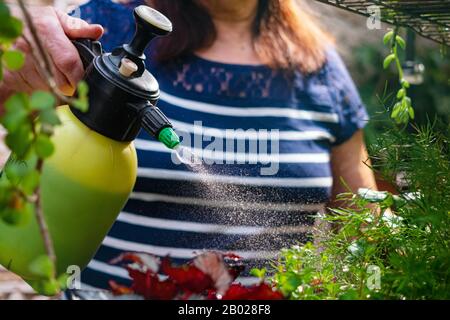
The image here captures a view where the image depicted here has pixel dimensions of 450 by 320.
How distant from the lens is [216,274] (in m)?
0.66

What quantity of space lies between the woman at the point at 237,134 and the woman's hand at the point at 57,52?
0.40 m

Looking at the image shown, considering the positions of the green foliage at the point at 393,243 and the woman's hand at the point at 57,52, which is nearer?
the green foliage at the point at 393,243

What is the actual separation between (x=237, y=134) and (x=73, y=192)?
0.71 meters

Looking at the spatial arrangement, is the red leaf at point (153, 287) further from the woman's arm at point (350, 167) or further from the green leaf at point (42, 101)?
the woman's arm at point (350, 167)

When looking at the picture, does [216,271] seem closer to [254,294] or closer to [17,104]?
[254,294]

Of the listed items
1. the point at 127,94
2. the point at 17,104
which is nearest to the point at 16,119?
the point at 17,104

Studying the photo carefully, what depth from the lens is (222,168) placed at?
1498mm

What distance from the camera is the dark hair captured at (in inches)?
60.3

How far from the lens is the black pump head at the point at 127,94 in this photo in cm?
83

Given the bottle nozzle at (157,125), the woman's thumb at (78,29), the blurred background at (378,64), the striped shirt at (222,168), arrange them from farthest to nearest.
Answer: the blurred background at (378,64) < the striped shirt at (222,168) < the woman's thumb at (78,29) < the bottle nozzle at (157,125)

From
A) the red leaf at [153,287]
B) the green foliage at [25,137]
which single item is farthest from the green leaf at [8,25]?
the red leaf at [153,287]

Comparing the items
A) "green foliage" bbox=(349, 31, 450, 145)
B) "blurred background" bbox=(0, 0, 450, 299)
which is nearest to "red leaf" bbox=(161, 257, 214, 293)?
"blurred background" bbox=(0, 0, 450, 299)
